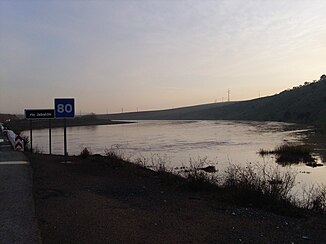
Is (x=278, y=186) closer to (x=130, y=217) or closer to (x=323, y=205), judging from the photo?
(x=323, y=205)

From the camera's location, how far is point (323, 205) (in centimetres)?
913

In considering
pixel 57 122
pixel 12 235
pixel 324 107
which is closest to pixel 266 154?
pixel 12 235

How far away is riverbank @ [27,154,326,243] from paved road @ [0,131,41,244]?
0.21 m

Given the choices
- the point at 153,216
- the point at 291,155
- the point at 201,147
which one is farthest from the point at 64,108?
the point at 201,147

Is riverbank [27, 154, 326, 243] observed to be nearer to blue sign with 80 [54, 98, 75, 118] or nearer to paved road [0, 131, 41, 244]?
paved road [0, 131, 41, 244]

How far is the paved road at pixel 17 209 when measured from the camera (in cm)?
573

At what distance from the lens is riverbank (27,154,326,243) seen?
6.18 meters

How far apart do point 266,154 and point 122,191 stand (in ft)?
62.6

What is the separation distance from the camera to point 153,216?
293 inches

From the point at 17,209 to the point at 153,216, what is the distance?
271 cm

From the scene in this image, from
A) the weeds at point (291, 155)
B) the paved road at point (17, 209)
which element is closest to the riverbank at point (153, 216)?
the paved road at point (17, 209)

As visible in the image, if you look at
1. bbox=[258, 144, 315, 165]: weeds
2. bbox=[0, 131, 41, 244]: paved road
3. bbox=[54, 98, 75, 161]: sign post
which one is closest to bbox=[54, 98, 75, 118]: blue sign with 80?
bbox=[54, 98, 75, 161]: sign post

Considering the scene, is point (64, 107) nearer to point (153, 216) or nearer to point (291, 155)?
point (153, 216)

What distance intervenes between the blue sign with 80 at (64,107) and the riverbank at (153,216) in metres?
4.43
